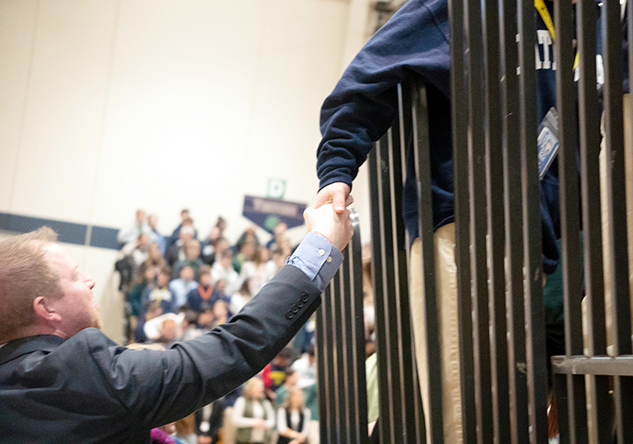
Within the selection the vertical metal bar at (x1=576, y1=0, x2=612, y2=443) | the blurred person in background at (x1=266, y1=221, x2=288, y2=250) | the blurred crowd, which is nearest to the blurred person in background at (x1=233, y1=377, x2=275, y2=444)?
the blurred crowd

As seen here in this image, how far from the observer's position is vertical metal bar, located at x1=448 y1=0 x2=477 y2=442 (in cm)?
131

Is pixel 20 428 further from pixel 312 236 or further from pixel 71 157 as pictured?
pixel 71 157

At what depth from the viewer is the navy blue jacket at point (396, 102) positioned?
58.6 inches

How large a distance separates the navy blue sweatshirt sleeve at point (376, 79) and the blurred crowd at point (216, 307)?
5.00 metres

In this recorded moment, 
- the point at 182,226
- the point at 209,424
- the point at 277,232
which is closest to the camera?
the point at 209,424

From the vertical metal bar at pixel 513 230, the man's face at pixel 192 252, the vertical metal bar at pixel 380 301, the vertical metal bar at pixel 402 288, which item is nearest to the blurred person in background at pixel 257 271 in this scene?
the man's face at pixel 192 252

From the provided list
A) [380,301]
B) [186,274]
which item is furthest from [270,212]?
[380,301]

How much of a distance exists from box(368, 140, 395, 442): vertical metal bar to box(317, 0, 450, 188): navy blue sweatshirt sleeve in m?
0.18

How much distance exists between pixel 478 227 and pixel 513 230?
0.30 feet

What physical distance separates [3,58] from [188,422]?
269 inches

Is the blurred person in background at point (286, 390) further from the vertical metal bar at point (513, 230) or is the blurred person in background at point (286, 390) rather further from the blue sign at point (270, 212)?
the vertical metal bar at point (513, 230)

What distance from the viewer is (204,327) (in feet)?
25.9

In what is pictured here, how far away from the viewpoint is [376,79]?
1.49 metres

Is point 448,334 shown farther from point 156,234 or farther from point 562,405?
Answer: point 156,234
